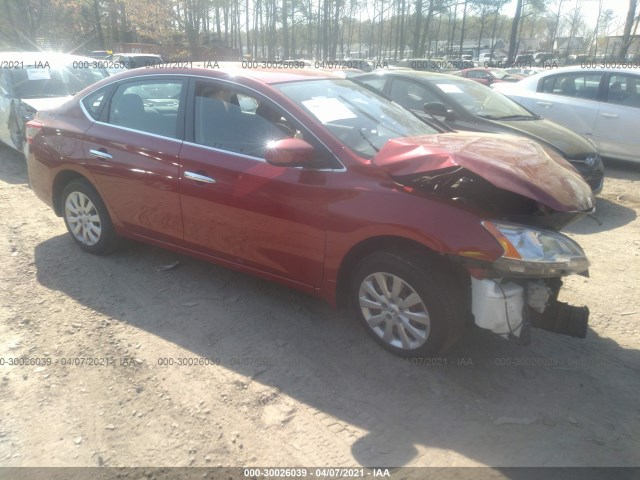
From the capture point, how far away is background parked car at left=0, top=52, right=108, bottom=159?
24.4ft

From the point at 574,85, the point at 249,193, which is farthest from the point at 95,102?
the point at 574,85

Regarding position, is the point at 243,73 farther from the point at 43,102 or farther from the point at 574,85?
the point at 574,85

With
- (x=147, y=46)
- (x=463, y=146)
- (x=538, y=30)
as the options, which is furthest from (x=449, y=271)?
(x=538, y=30)

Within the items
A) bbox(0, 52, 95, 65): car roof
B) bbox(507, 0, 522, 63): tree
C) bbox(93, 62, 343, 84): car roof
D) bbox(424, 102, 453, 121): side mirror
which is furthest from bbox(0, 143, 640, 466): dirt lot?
bbox(507, 0, 522, 63): tree

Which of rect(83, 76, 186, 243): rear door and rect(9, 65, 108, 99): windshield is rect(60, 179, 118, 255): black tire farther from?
rect(9, 65, 108, 99): windshield

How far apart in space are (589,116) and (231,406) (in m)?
7.58

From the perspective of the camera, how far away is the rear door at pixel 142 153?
3.91 meters

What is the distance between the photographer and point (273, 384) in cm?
302

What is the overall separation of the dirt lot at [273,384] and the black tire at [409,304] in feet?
0.54

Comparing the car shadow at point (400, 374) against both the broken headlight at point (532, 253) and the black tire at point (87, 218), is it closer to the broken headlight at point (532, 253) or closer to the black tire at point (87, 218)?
the black tire at point (87, 218)

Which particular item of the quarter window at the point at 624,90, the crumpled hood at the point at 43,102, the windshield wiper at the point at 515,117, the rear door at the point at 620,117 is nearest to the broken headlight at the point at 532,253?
the windshield wiper at the point at 515,117

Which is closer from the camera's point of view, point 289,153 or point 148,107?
point 289,153

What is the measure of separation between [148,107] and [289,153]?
5.52ft

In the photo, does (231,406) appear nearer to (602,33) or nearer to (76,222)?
(76,222)
